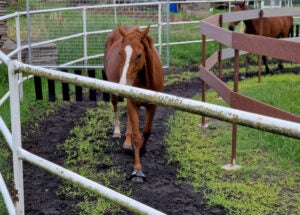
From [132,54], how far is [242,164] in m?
1.78

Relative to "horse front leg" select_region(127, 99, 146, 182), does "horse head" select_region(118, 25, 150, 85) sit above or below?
above

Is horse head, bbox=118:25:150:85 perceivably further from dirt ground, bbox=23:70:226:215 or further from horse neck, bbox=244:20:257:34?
horse neck, bbox=244:20:257:34

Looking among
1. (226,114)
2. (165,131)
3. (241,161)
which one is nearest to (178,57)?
(165,131)

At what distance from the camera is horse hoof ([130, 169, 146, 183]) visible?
197 inches

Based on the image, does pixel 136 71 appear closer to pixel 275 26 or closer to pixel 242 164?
pixel 242 164

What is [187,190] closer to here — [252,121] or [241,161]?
[241,161]

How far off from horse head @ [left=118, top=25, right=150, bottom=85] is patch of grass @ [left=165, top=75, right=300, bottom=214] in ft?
3.90

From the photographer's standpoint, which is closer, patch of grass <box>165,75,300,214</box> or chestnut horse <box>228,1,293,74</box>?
patch of grass <box>165,75,300,214</box>

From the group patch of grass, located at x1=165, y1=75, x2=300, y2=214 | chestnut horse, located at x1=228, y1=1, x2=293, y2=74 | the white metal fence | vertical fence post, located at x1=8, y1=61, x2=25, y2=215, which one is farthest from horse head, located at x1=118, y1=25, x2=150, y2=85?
chestnut horse, located at x1=228, y1=1, x2=293, y2=74

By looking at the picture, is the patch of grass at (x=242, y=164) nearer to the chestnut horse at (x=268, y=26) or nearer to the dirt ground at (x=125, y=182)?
the dirt ground at (x=125, y=182)

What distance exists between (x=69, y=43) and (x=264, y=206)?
7.33 m

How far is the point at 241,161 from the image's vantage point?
5547 mm

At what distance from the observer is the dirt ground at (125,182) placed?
4344 mm

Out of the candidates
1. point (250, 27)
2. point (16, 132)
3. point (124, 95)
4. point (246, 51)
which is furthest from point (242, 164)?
point (250, 27)
